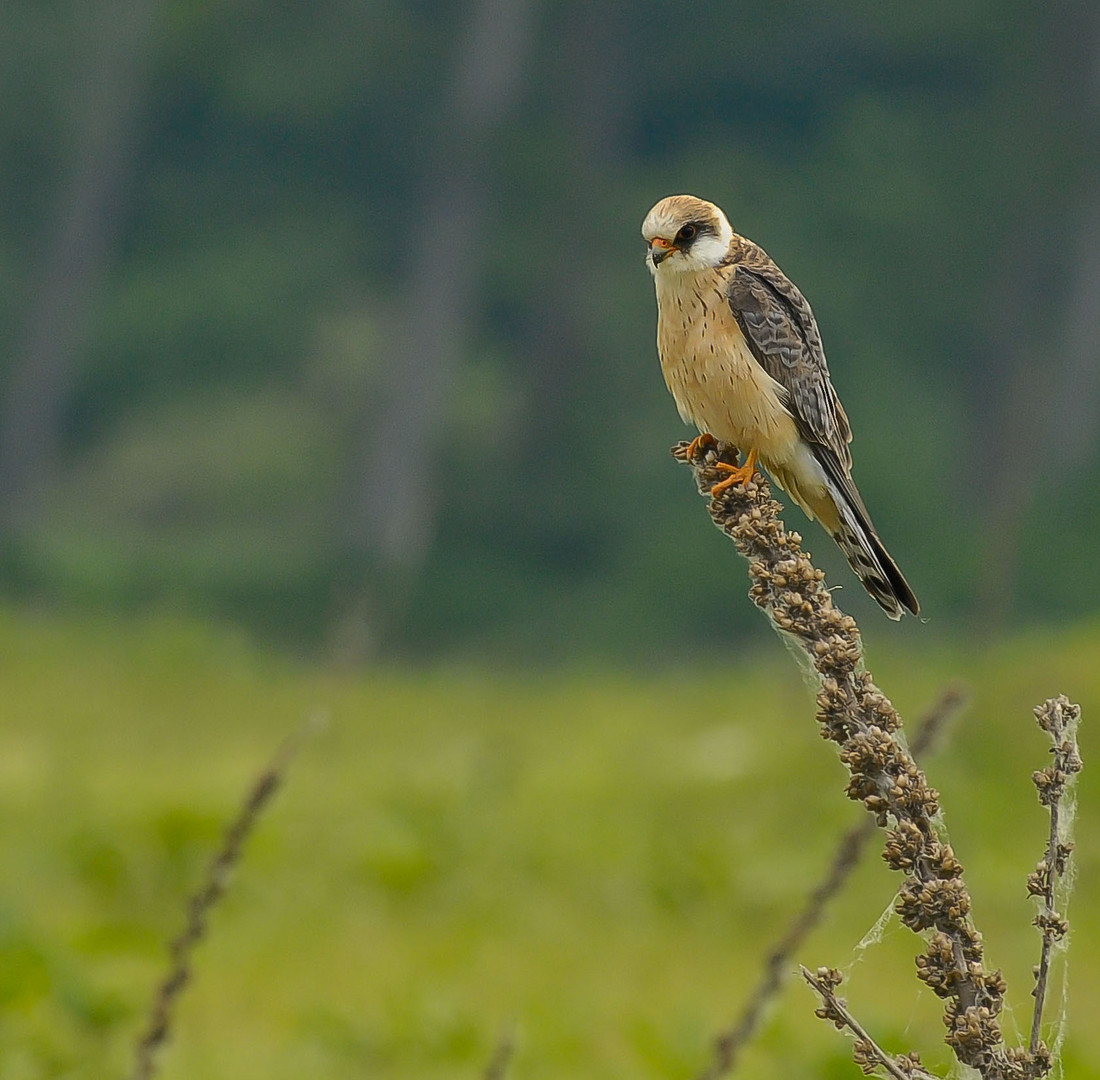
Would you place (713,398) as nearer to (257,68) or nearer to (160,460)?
(257,68)

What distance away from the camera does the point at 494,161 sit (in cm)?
1514

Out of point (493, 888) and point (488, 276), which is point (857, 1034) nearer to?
point (493, 888)

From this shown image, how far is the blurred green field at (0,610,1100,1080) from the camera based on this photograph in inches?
170

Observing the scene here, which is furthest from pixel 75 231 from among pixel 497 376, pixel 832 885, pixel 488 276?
pixel 832 885

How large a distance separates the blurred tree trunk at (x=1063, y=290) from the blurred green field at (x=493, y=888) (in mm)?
7450

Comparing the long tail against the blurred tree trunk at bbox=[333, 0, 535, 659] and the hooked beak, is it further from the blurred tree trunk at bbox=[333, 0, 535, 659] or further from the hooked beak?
the blurred tree trunk at bbox=[333, 0, 535, 659]

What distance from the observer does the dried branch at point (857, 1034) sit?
1400mm

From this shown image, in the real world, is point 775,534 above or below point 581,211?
below

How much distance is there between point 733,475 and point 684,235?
2.35 ft

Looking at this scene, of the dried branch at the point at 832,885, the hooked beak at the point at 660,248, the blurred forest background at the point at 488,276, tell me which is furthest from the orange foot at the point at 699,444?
the blurred forest background at the point at 488,276

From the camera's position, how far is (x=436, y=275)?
15219mm

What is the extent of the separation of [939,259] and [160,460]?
8.14 meters

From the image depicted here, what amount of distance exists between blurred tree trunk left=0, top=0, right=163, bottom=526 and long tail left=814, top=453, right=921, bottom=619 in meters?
13.7

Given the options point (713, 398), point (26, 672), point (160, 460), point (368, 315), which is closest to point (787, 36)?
point (368, 315)
